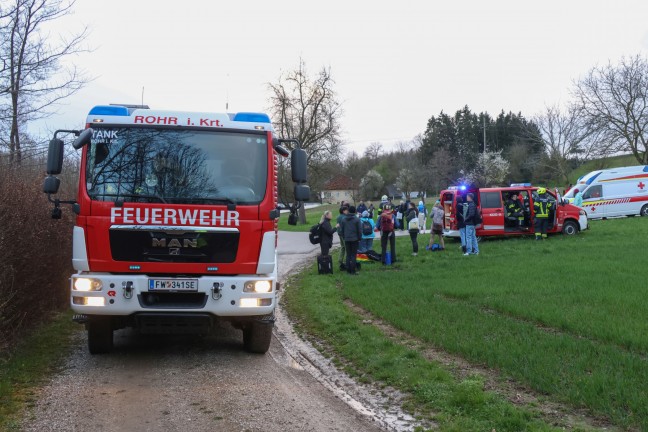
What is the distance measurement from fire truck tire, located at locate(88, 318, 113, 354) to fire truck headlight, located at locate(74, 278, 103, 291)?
1.80 feet

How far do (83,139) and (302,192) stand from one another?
2.88 meters

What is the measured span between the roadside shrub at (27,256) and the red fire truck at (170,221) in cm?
79

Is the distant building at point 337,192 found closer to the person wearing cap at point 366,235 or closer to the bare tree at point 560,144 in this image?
the bare tree at point 560,144

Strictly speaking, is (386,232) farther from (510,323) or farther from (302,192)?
(302,192)

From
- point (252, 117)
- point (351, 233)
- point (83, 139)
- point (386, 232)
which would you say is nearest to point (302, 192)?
point (252, 117)

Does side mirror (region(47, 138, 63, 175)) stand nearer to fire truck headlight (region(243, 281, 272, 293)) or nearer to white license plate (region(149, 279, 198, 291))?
white license plate (region(149, 279, 198, 291))

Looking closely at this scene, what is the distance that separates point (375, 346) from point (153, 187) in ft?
11.7

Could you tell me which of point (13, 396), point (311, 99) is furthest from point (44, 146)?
point (311, 99)

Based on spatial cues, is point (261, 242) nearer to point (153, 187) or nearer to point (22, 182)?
point (153, 187)

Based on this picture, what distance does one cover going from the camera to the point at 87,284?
6719mm

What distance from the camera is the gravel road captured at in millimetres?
4977

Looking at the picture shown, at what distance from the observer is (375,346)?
7613mm

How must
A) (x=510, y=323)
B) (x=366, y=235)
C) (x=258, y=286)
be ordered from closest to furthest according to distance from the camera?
(x=258, y=286), (x=510, y=323), (x=366, y=235)

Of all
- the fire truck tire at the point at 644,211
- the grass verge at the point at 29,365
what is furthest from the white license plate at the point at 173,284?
the fire truck tire at the point at 644,211
